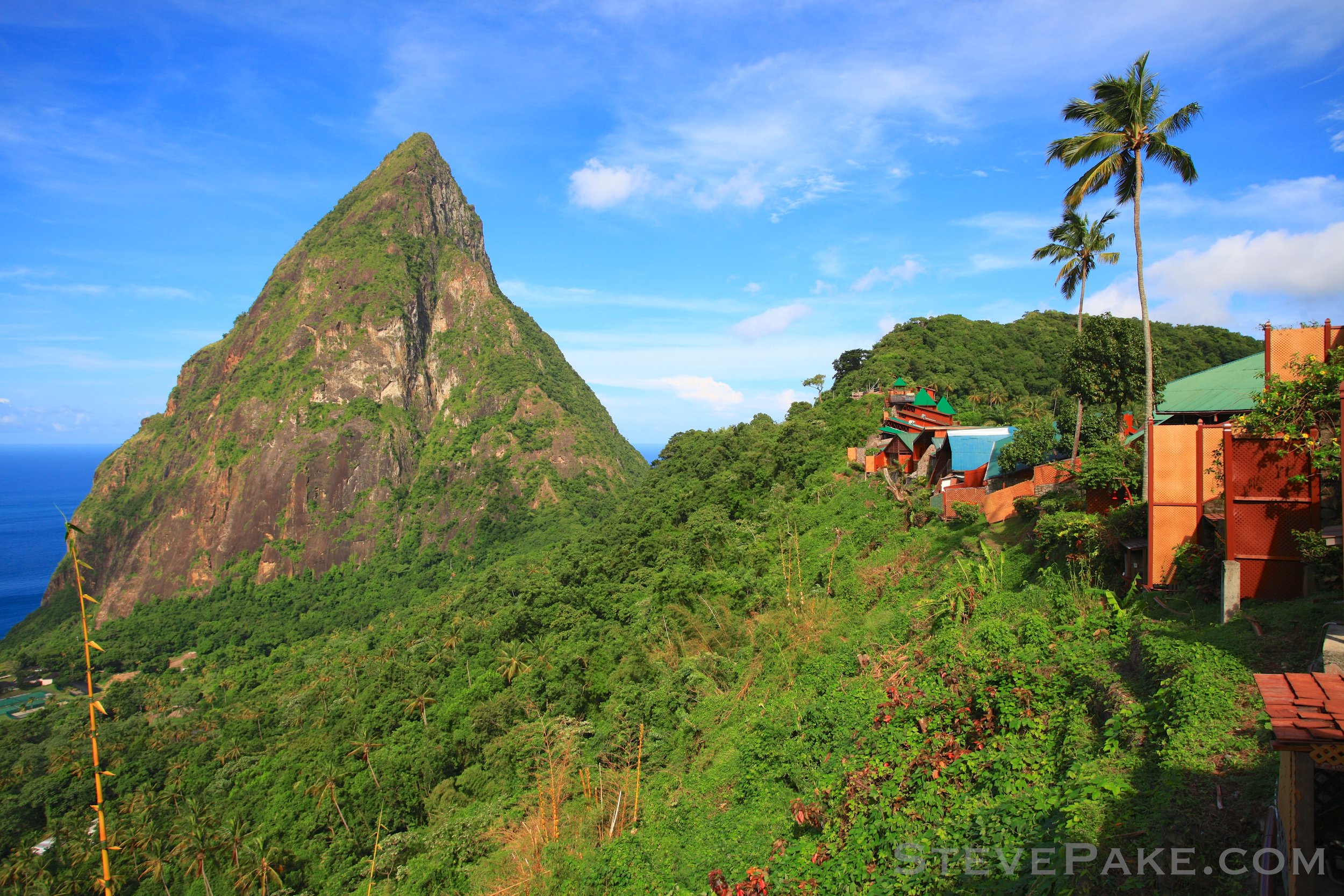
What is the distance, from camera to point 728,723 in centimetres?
1267

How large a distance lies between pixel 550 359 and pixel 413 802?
8790 cm

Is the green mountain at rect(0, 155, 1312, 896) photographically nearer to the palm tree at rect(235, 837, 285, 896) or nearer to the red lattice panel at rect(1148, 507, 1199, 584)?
the palm tree at rect(235, 837, 285, 896)

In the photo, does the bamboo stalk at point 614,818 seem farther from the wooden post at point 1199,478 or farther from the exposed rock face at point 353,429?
the exposed rock face at point 353,429

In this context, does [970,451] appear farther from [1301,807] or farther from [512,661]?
[512,661]

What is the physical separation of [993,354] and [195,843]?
54.3m

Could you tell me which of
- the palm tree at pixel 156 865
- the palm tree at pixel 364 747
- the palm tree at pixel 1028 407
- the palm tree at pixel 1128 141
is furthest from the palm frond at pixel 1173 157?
the palm tree at pixel 156 865

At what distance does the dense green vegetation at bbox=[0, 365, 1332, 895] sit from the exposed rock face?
29.8 m

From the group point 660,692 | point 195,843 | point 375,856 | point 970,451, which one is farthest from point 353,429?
point 970,451

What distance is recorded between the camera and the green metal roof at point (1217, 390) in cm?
1683

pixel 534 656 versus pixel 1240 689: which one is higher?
pixel 1240 689

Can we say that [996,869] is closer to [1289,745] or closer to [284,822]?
[1289,745]

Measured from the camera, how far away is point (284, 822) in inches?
990

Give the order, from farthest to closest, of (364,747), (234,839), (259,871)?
(364,747) → (234,839) → (259,871)

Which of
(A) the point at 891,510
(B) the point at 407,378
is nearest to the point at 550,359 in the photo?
(B) the point at 407,378
